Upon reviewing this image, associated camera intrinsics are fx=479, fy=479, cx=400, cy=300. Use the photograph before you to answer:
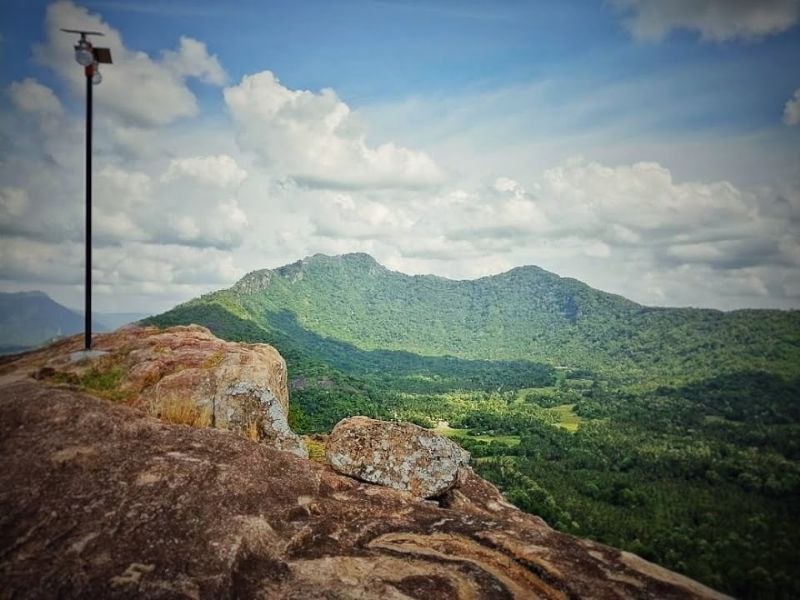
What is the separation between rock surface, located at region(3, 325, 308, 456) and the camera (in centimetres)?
1620

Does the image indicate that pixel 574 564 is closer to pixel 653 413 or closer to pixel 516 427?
pixel 516 427

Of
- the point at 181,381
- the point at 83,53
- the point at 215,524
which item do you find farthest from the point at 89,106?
the point at 215,524

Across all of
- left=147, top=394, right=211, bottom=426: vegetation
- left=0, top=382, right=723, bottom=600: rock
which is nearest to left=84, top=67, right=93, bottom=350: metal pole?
left=0, top=382, right=723, bottom=600: rock

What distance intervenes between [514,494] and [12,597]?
3583 inches

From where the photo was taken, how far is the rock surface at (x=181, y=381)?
1620cm

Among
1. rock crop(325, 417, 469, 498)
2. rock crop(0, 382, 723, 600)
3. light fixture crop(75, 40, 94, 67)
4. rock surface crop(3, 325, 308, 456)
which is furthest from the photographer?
rock crop(325, 417, 469, 498)

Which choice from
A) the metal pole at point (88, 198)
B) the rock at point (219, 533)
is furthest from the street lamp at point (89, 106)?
the rock at point (219, 533)

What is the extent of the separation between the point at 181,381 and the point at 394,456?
798 centimetres

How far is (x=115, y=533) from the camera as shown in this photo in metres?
9.77

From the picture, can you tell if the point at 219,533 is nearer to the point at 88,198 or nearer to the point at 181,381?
the point at 181,381

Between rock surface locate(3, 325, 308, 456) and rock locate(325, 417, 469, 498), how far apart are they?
63.6 inches

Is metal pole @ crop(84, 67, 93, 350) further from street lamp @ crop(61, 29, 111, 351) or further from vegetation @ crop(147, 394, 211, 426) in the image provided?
vegetation @ crop(147, 394, 211, 426)

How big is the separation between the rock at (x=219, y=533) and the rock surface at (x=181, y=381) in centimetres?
212

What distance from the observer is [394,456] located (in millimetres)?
16875
